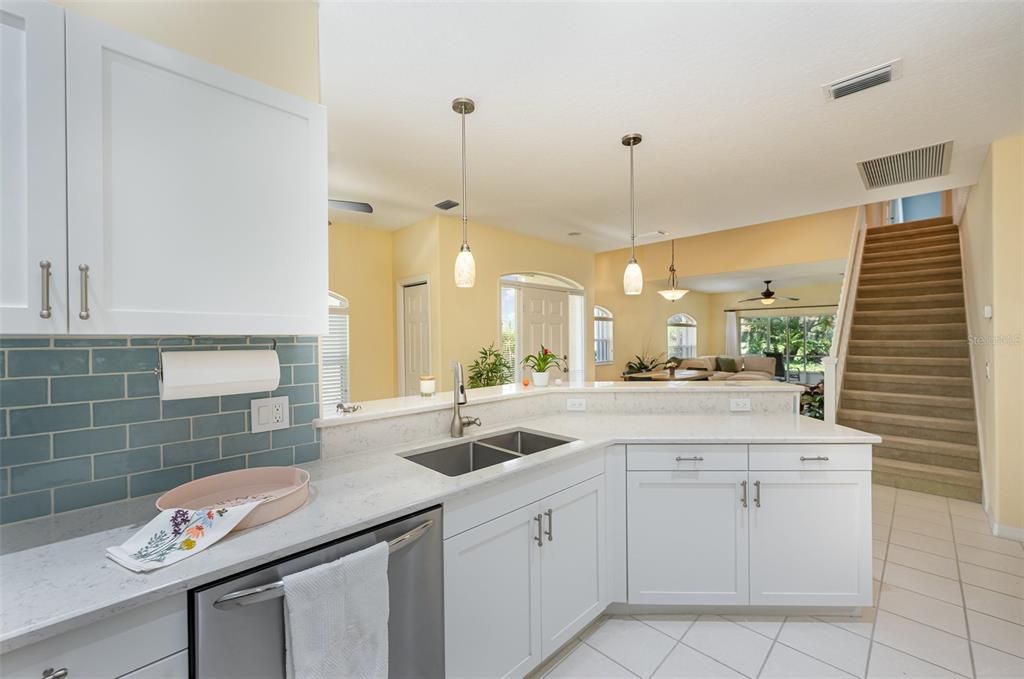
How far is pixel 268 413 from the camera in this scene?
A: 158 centimetres

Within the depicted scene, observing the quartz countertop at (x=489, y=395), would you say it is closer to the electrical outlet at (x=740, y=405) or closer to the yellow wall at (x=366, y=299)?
the electrical outlet at (x=740, y=405)

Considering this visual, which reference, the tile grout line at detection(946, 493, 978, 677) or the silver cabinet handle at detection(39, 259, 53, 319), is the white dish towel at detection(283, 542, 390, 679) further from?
the tile grout line at detection(946, 493, 978, 677)

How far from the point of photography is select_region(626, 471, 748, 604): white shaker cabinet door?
6.68 ft

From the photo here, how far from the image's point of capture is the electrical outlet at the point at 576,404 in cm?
272

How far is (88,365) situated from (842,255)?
713 cm

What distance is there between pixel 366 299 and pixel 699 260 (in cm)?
515

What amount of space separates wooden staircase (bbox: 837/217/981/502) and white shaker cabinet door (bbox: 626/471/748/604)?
289cm

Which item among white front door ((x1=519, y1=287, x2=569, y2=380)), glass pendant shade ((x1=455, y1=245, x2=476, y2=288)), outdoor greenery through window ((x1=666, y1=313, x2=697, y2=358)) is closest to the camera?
glass pendant shade ((x1=455, y1=245, x2=476, y2=288))

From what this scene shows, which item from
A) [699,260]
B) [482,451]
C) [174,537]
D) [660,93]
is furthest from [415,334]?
[699,260]

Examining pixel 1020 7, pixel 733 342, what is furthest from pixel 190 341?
pixel 733 342

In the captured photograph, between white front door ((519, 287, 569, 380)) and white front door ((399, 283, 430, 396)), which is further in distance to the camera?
white front door ((519, 287, 569, 380))

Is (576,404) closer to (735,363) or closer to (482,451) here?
(482,451)

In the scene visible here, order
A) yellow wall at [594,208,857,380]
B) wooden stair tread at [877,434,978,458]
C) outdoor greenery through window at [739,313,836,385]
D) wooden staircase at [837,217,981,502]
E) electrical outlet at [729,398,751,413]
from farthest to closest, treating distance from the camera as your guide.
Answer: outdoor greenery through window at [739,313,836,385] → yellow wall at [594,208,857,380] → wooden staircase at [837,217,981,502] → wooden stair tread at [877,434,978,458] → electrical outlet at [729,398,751,413]

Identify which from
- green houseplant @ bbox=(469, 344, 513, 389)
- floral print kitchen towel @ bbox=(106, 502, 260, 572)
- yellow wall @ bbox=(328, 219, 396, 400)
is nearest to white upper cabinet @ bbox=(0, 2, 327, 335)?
floral print kitchen towel @ bbox=(106, 502, 260, 572)
